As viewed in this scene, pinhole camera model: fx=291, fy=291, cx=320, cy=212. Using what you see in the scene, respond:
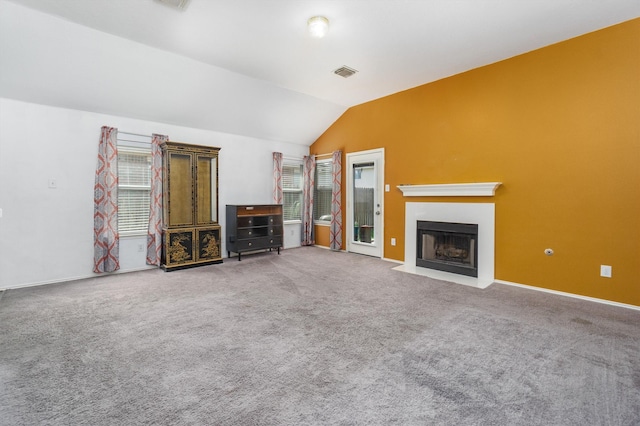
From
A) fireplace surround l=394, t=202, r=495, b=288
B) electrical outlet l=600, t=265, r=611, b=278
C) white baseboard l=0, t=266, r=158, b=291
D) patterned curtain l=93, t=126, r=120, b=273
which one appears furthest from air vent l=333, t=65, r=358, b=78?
white baseboard l=0, t=266, r=158, b=291

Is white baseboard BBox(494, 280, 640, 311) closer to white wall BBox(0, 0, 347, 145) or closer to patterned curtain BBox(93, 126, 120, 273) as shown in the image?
white wall BBox(0, 0, 347, 145)

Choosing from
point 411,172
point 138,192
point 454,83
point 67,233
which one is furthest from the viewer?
point 411,172

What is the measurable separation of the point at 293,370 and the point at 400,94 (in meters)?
4.69

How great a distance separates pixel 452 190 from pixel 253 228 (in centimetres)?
353

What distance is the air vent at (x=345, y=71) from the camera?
4.13 m

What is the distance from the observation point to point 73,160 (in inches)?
159

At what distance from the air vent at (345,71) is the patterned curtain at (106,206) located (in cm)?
337

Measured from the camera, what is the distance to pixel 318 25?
9.74 ft

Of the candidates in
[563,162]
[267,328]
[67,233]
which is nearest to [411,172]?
[563,162]

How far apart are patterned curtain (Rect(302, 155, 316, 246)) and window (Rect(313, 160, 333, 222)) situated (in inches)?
6.9

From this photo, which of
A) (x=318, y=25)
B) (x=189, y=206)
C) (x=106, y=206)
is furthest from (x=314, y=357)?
(x=106, y=206)

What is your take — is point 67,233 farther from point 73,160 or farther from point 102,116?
point 102,116

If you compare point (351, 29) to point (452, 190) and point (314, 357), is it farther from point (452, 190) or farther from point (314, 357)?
point (314, 357)

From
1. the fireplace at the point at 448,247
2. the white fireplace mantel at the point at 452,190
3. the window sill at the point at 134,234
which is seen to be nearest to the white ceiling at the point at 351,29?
the white fireplace mantel at the point at 452,190
